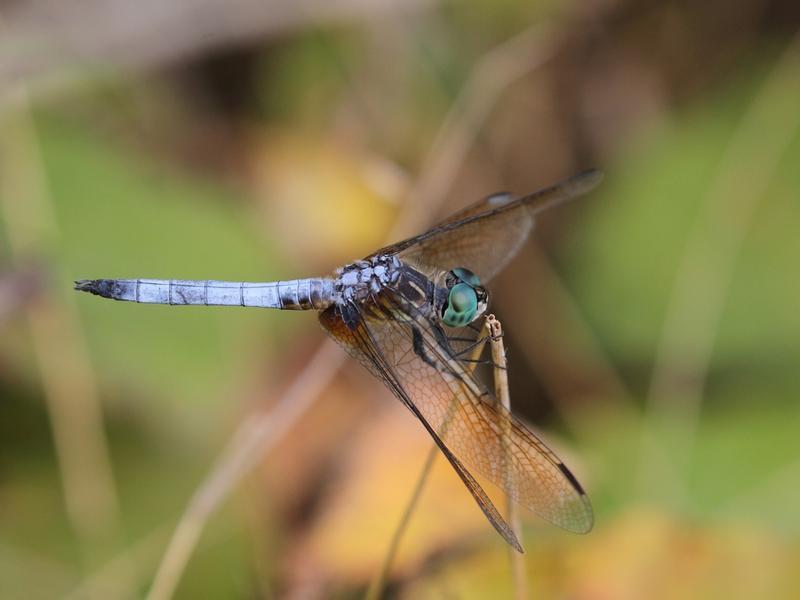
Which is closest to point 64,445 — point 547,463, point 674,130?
point 547,463

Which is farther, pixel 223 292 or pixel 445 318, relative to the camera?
pixel 223 292

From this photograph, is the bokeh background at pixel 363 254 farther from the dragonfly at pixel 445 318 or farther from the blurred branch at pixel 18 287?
the dragonfly at pixel 445 318

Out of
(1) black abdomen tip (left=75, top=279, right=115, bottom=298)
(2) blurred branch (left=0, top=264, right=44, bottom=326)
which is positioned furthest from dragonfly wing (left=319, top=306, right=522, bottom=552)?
(2) blurred branch (left=0, top=264, right=44, bottom=326)

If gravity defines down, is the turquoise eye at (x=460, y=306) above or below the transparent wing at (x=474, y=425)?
above

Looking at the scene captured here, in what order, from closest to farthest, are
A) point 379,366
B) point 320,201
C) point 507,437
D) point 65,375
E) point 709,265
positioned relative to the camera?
point 507,437
point 379,366
point 65,375
point 709,265
point 320,201

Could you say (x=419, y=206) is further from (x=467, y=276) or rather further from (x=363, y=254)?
(x=467, y=276)

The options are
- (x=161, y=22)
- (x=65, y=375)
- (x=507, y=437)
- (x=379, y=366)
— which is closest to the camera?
(x=507, y=437)

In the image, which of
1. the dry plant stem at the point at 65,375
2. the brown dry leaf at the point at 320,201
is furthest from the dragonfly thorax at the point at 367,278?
the dry plant stem at the point at 65,375

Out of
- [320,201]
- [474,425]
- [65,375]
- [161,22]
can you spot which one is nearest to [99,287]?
[65,375]
